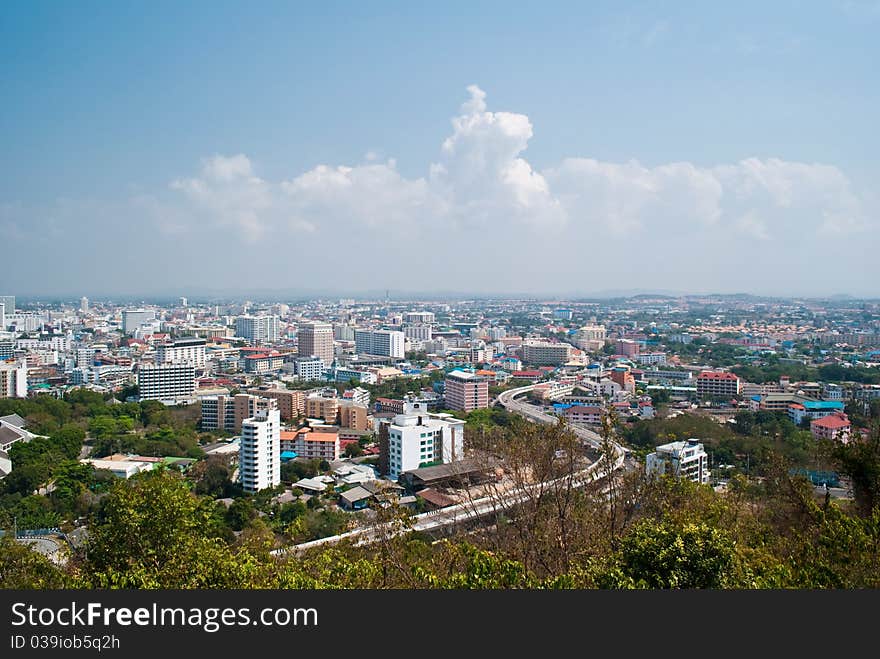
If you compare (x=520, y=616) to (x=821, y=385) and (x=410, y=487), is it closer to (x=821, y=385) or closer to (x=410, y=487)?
(x=410, y=487)

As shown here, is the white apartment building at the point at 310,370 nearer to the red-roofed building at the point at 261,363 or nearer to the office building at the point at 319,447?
the red-roofed building at the point at 261,363

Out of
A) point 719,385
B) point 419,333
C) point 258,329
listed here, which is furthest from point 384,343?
point 719,385

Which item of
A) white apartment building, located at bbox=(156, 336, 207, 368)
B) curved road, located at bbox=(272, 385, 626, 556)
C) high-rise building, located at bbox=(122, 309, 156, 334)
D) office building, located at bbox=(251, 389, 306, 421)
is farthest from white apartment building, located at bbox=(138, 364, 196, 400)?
high-rise building, located at bbox=(122, 309, 156, 334)


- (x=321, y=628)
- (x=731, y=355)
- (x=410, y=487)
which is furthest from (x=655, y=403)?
(x=321, y=628)

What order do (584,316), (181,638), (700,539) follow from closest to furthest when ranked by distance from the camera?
1. (181,638)
2. (700,539)
3. (584,316)

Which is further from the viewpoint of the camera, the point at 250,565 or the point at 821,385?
the point at 821,385

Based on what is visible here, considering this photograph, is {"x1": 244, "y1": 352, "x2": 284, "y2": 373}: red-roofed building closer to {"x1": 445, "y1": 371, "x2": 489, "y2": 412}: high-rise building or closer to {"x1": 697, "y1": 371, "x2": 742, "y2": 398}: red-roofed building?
{"x1": 445, "y1": 371, "x2": 489, "y2": 412}: high-rise building

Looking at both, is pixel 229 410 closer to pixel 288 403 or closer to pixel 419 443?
pixel 288 403
